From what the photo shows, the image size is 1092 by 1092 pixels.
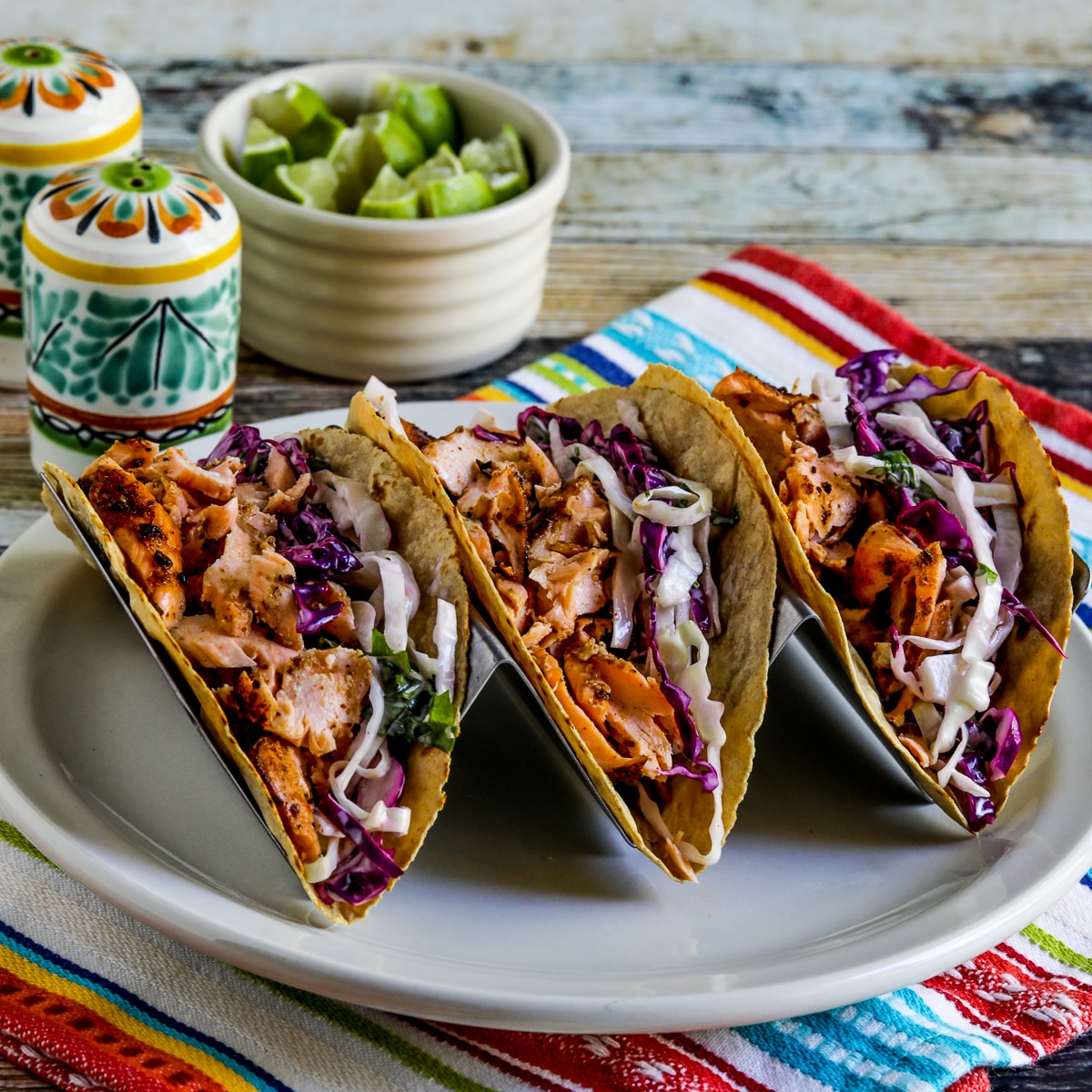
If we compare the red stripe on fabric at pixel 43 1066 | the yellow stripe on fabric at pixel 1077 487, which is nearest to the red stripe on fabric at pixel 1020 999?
the red stripe on fabric at pixel 43 1066

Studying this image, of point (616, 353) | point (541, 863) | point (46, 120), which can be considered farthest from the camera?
point (616, 353)

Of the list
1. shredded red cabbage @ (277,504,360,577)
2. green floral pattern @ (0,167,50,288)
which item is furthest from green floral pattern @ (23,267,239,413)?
shredded red cabbage @ (277,504,360,577)

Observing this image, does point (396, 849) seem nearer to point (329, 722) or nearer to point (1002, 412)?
point (329, 722)

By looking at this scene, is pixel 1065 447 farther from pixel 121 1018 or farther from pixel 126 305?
pixel 121 1018

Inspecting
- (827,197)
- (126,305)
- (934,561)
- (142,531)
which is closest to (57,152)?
(126,305)

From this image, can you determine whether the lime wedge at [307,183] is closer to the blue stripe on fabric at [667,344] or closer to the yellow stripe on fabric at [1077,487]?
the blue stripe on fabric at [667,344]
